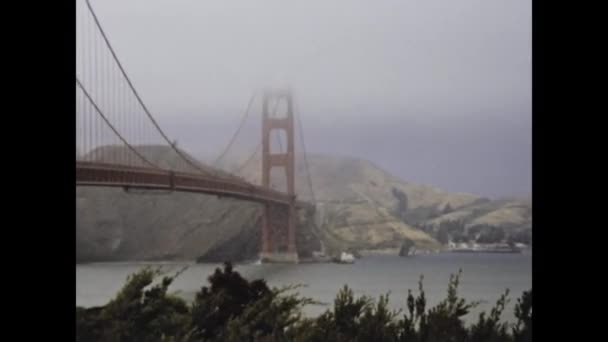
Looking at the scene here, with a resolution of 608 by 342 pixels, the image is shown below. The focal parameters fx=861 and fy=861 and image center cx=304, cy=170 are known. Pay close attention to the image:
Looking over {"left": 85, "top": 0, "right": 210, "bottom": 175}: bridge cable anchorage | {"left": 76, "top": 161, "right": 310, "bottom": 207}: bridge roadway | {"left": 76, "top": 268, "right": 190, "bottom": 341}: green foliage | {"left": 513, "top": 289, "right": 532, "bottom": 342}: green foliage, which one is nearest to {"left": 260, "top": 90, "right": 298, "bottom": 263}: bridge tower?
{"left": 76, "top": 161, "right": 310, "bottom": 207}: bridge roadway

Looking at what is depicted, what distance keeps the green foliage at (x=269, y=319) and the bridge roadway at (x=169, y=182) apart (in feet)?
1.38

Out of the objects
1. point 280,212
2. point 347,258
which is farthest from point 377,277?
point 280,212

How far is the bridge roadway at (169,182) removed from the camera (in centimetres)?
333

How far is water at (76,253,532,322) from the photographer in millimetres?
4117

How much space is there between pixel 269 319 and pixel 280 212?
55 cm

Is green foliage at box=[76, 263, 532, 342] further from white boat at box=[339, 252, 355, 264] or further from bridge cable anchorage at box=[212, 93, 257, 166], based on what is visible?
bridge cable anchorage at box=[212, 93, 257, 166]

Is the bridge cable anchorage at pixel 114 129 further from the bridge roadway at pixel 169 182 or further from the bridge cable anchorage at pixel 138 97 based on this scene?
the bridge roadway at pixel 169 182

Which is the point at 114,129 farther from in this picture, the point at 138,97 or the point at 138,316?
the point at 138,316

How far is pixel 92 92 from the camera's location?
4.45 meters
